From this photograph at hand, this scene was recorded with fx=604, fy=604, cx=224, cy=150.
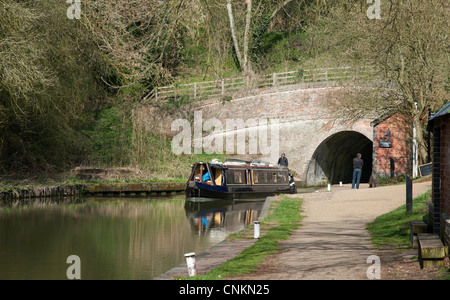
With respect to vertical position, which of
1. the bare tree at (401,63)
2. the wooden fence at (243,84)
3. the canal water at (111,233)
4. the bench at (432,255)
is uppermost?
the wooden fence at (243,84)

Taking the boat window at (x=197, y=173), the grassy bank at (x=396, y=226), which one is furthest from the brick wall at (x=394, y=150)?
the grassy bank at (x=396, y=226)

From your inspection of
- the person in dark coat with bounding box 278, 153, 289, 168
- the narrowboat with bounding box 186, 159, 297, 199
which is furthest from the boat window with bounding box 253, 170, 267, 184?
the person in dark coat with bounding box 278, 153, 289, 168

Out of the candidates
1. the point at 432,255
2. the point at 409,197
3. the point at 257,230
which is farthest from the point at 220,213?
the point at 432,255

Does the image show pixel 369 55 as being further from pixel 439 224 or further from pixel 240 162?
pixel 439 224

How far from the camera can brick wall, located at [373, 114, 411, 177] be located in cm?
2195

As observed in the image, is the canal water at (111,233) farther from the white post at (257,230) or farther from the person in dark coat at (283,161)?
the person in dark coat at (283,161)

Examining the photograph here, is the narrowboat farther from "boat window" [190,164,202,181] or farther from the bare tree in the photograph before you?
the bare tree

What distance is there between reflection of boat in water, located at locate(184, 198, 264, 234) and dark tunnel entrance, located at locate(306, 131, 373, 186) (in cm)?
620

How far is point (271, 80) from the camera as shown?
30406mm

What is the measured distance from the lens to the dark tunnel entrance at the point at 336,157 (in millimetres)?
27547

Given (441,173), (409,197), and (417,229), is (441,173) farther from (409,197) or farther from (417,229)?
(409,197)

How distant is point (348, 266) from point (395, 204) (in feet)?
25.7

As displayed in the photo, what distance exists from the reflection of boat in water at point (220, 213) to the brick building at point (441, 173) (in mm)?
6608

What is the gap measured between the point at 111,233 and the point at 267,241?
206 inches
